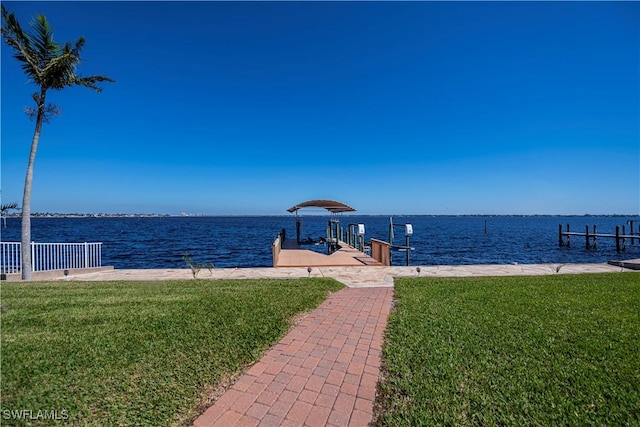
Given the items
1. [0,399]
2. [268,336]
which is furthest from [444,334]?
[0,399]

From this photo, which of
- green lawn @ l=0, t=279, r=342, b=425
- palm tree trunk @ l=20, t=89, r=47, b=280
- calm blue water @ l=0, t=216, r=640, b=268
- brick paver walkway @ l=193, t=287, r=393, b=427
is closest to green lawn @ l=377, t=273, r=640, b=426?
brick paver walkway @ l=193, t=287, r=393, b=427

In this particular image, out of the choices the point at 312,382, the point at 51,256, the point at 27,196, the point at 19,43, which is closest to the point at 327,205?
the point at 51,256

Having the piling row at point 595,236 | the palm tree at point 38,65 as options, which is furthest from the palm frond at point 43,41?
the piling row at point 595,236

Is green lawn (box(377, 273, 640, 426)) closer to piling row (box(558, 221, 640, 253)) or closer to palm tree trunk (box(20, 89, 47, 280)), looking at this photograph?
palm tree trunk (box(20, 89, 47, 280))

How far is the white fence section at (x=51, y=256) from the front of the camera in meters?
8.88

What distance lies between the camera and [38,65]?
25.4 feet

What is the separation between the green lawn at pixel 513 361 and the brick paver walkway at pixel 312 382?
0.73 ft

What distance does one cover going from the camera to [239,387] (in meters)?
2.90

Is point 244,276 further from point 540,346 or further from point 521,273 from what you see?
point 521,273

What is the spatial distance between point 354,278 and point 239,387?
230 inches

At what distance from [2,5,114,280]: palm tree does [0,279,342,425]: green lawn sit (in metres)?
2.64

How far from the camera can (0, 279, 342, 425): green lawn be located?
2521 mm

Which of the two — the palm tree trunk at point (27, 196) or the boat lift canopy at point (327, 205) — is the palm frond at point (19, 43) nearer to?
the palm tree trunk at point (27, 196)

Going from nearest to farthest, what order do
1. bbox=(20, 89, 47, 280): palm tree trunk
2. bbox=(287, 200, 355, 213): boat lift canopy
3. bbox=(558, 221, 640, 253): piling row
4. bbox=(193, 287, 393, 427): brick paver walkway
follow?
bbox=(193, 287, 393, 427): brick paver walkway → bbox=(20, 89, 47, 280): palm tree trunk → bbox=(287, 200, 355, 213): boat lift canopy → bbox=(558, 221, 640, 253): piling row
